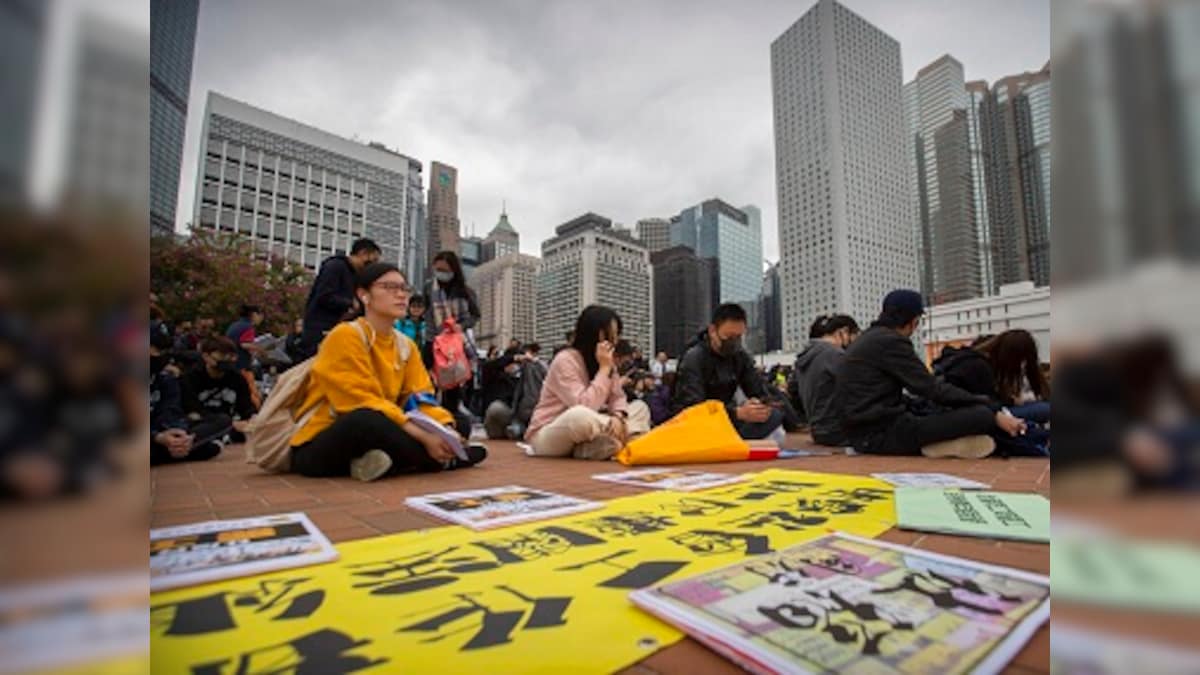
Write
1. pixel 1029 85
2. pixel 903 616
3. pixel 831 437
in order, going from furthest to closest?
1. pixel 831 437
2. pixel 903 616
3. pixel 1029 85

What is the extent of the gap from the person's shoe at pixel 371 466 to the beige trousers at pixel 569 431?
1.06m

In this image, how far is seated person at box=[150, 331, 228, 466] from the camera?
288 cm

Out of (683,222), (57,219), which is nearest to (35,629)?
(57,219)

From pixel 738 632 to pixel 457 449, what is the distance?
1907 mm

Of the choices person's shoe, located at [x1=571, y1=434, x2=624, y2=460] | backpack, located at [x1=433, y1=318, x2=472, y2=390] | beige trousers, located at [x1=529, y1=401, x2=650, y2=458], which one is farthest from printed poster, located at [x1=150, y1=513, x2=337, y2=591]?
backpack, located at [x1=433, y1=318, x2=472, y2=390]

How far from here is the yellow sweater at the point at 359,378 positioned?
2.22 meters

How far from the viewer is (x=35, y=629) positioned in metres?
0.25

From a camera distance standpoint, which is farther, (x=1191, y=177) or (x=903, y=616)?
(x=903, y=616)

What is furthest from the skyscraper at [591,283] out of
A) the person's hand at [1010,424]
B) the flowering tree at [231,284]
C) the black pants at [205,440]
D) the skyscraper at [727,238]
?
the person's hand at [1010,424]

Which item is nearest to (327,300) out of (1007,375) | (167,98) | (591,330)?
(591,330)

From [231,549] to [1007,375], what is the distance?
401 cm

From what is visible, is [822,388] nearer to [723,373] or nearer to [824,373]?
[824,373]

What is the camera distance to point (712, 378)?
12.5ft

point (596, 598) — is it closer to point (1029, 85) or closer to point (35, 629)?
point (35, 629)
